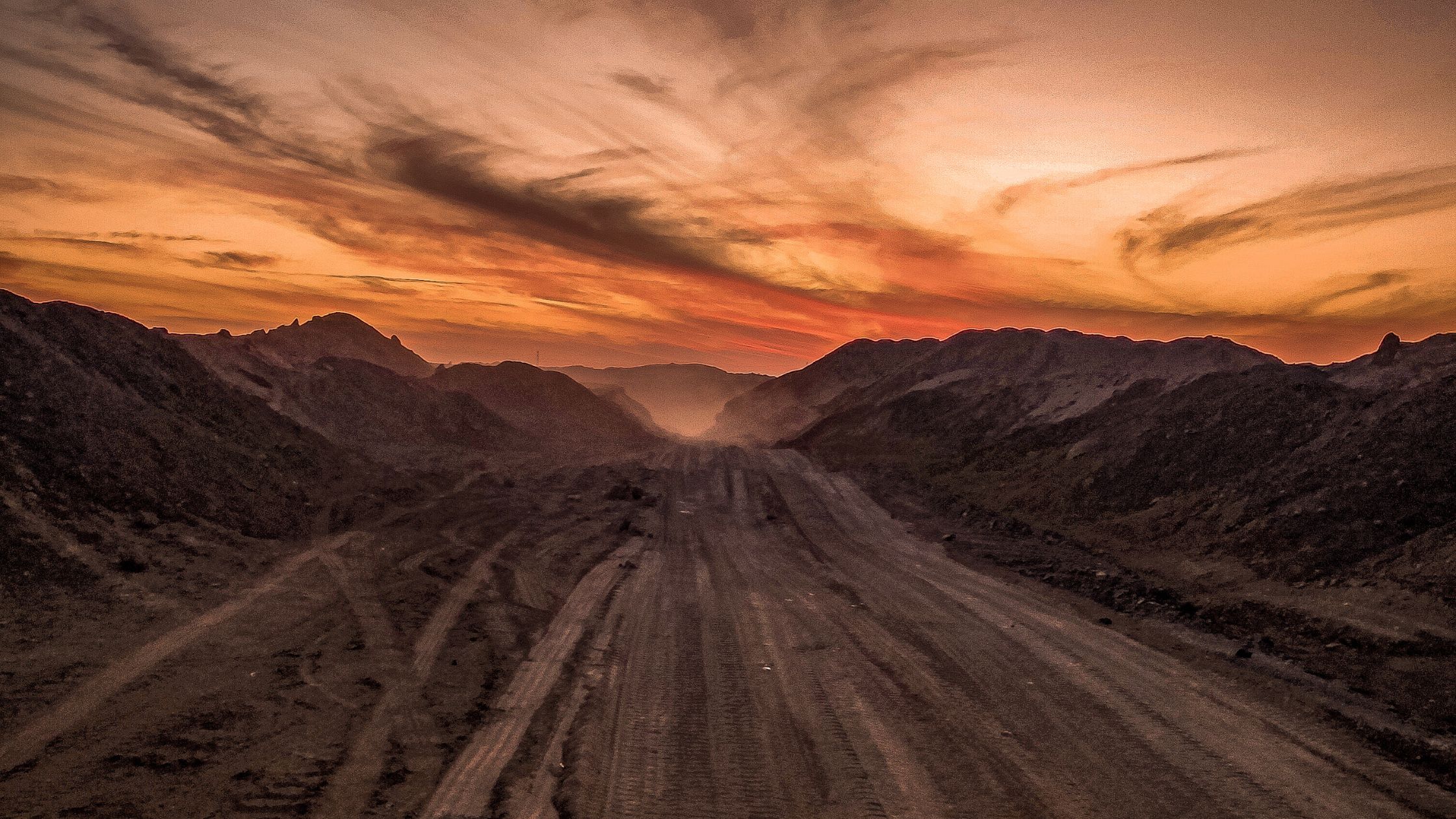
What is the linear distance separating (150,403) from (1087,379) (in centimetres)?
4100

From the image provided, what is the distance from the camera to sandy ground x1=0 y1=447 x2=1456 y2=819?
7.34 meters

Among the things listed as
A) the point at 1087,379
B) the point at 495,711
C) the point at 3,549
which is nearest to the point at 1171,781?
the point at 495,711

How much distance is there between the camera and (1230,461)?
70.3ft

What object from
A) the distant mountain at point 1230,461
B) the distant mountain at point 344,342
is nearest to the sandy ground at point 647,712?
the distant mountain at point 1230,461

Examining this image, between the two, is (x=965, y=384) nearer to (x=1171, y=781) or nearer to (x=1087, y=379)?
(x=1087, y=379)

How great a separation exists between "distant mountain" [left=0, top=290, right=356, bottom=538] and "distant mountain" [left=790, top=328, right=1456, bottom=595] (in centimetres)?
2282

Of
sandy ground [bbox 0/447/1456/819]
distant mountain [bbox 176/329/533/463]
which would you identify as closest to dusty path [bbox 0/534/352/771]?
sandy ground [bbox 0/447/1456/819]

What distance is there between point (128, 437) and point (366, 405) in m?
22.7

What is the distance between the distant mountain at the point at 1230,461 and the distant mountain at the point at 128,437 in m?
22.8

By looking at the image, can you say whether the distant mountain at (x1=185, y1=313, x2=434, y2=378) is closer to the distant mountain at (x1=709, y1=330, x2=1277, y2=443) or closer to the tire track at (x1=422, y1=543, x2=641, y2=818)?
the distant mountain at (x1=709, y1=330, x2=1277, y2=443)

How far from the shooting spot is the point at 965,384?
1916 inches

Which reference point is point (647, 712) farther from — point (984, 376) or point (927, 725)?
point (984, 376)

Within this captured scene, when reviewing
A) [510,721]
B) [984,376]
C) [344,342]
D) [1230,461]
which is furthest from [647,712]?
[344,342]

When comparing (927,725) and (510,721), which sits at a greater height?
(927,725)
